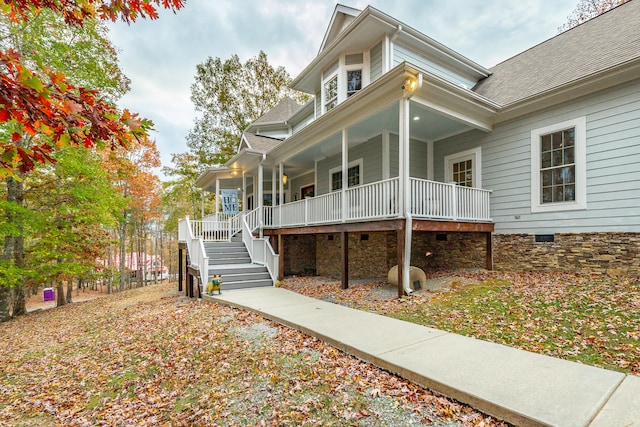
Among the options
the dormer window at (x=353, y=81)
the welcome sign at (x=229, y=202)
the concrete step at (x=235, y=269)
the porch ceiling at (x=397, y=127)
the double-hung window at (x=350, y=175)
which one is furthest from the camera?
the welcome sign at (x=229, y=202)

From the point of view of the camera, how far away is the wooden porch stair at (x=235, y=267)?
8.83 m

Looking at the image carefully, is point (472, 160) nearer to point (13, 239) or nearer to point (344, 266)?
point (344, 266)

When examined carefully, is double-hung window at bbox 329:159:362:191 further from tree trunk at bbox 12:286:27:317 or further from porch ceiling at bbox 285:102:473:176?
tree trunk at bbox 12:286:27:317

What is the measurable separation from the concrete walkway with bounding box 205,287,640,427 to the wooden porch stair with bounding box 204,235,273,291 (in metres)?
4.39

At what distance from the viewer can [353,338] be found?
4.06 metres

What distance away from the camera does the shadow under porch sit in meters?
7.20

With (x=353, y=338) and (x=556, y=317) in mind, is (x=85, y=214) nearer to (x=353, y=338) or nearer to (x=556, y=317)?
(x=353, y=338)

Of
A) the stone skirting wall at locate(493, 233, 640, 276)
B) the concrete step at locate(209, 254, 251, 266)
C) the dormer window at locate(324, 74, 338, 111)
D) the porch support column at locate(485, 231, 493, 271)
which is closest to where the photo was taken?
the stone skirting wall at locate(493, 233, 640, 276)

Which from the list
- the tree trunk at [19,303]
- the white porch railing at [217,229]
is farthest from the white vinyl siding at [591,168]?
the tree trunk at [19,303]

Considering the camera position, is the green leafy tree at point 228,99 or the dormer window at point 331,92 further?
the green leafy tree at point 228,99

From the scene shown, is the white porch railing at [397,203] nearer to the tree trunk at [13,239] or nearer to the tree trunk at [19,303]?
the tree trunk at [13,239]

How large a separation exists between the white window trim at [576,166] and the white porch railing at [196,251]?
9136 millimetres

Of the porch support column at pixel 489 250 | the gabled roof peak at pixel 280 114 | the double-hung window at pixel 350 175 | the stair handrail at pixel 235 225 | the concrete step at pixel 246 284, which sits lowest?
the concrete step at pixel 246 284

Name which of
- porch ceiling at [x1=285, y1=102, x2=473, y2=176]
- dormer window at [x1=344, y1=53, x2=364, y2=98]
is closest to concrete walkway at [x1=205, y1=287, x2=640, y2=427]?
porch ceiling at [x1=285, y1=102, x2=473, y2=176]
